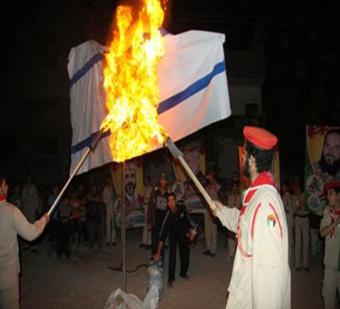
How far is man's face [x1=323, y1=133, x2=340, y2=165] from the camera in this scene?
1038 cm

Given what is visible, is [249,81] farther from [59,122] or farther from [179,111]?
[179,111]

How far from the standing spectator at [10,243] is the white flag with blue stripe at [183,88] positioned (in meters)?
1.11

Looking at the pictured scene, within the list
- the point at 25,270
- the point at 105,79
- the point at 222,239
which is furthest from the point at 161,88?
the point at 222,239

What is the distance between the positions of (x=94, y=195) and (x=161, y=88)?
Result: 7.95 m

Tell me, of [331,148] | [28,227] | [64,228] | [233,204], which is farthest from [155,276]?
[331,148]

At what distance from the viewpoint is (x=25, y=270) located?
35.6ft

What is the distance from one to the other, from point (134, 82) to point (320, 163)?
6.59 metres

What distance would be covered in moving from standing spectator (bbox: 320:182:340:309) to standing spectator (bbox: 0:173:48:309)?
4467 mm

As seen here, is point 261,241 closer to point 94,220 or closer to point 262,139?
point 262,139

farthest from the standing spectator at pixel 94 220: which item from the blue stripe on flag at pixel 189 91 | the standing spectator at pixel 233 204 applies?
the blue stripe on flag at pixel 189 91

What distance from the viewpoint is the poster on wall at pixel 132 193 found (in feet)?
45.3

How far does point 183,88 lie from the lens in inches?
239

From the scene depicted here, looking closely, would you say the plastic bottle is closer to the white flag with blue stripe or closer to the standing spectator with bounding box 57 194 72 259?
the white flag with blue stripe

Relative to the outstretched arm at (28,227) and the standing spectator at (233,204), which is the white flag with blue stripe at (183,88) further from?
the standing spectator at (233,204)
